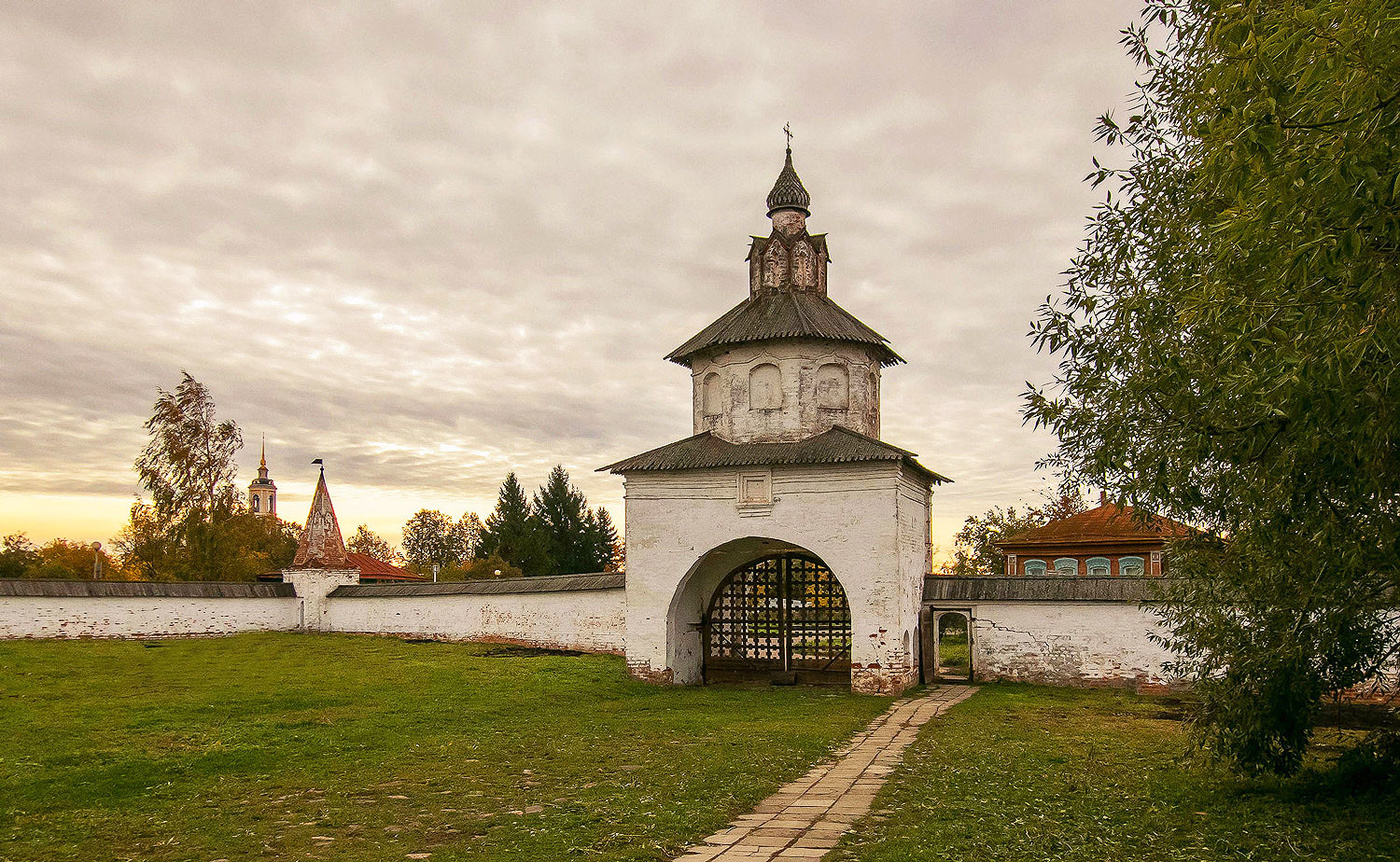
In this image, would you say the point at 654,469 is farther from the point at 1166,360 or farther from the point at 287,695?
the point at 1166,360

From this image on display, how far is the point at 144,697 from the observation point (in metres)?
16.9

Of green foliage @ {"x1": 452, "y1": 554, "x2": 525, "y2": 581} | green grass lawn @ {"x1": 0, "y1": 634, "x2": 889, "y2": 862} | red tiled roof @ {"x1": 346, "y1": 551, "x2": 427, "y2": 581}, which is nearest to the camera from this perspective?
green grass lawn @ {"x1": 0, "y1": 634, "x2": 889, "y2": 862}

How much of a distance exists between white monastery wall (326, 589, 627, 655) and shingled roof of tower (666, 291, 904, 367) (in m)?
8.06

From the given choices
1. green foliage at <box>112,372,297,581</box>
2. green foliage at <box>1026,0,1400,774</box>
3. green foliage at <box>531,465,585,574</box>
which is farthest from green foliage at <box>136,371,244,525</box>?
green foliage at <box>1026,0,1400,774</box>

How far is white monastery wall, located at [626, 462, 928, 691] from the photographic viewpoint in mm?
18812

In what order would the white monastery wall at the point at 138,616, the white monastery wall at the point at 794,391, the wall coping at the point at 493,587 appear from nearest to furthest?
the white monastery wall at the point at 794,391 < the wall coping at the point at 493,587 < the white monastery wall at the point at 138,616

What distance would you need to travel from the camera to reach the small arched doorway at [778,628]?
21250mm

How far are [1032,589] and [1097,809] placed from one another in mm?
12563

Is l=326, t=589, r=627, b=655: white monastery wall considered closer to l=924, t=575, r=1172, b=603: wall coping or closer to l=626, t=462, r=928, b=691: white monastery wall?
l=626, t=462, r=928, b=691: white monastery wall

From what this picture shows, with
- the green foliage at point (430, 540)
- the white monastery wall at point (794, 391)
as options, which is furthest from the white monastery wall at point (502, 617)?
the green foliage at point (430, 540)

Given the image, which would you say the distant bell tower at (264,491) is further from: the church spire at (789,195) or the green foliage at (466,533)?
the church spire at (789,195)

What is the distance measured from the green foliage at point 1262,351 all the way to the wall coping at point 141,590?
29.8 metres

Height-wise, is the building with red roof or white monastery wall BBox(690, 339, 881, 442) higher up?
white monastery wall BBox(690, 339, 881, 442)

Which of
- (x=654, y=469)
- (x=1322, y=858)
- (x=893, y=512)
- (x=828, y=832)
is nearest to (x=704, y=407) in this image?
(x=654, y=469)
